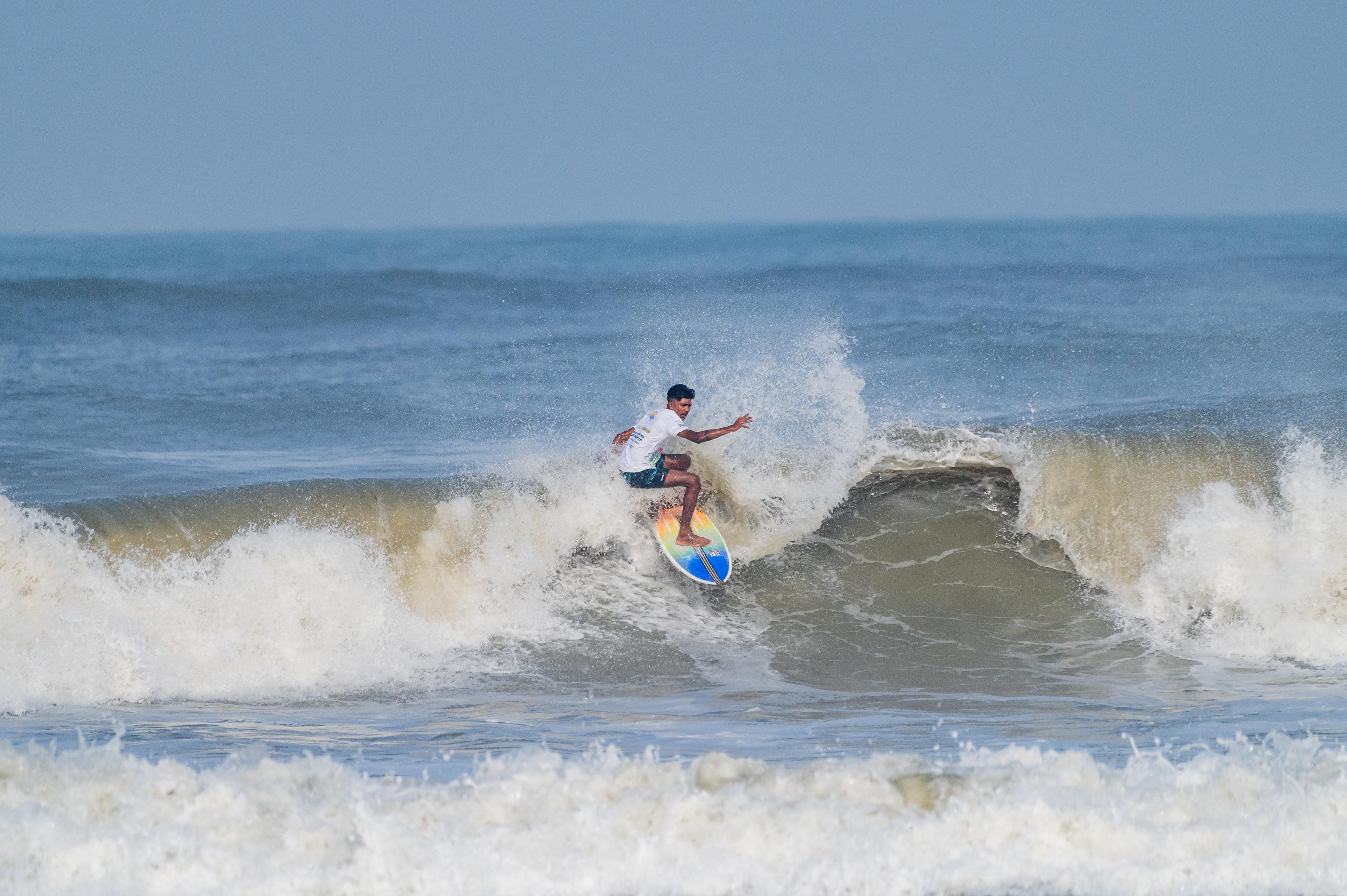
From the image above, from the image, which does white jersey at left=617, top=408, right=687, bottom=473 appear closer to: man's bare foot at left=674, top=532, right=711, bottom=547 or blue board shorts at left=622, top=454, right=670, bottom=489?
Answer: blue board shorts at left=622, top=454, right=670, bottom=489

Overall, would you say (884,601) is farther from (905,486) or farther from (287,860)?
(287,860)

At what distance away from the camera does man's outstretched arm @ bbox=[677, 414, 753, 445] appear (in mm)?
8750

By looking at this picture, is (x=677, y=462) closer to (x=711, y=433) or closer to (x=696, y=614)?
(x=711, y=433)

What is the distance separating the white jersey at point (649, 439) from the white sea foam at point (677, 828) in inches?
168

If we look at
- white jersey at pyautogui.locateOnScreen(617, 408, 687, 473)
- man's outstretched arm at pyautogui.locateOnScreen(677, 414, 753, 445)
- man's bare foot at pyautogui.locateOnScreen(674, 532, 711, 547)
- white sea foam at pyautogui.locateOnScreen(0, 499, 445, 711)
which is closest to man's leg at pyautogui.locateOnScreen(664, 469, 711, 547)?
man's bare foot at pyautogui.locateOnScreen(674, 532, 711, 547)

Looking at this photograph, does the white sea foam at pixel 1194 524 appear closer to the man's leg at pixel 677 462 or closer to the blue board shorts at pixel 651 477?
the man's leg at pixel 677 462

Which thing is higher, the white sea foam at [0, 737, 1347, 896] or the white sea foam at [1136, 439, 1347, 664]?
the white sea foam at [1136, 439, 1347, 664]

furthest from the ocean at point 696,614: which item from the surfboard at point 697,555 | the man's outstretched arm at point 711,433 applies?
the man's outstretched arm at point 711,433

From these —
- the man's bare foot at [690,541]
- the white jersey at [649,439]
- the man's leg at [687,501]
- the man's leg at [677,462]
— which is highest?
the white jersey at [649,439]

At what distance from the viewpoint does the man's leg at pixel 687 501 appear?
9609mm

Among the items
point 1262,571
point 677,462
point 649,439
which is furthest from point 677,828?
point 1262,571

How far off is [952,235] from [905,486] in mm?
32668

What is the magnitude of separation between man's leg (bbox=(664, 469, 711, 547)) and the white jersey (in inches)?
9.5

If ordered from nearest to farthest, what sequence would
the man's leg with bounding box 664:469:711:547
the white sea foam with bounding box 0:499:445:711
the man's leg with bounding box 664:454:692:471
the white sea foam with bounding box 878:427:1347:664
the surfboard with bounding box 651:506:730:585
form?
the white sea foam with bounding box 0:499:445:711
the white sea foam with bounding box 878:427:1347:664
the man's leg with bounding box 664:469:711:547
the surfboard with bounding box 651:506:730:585
the man's leg with bounding box 664:454:692:471
